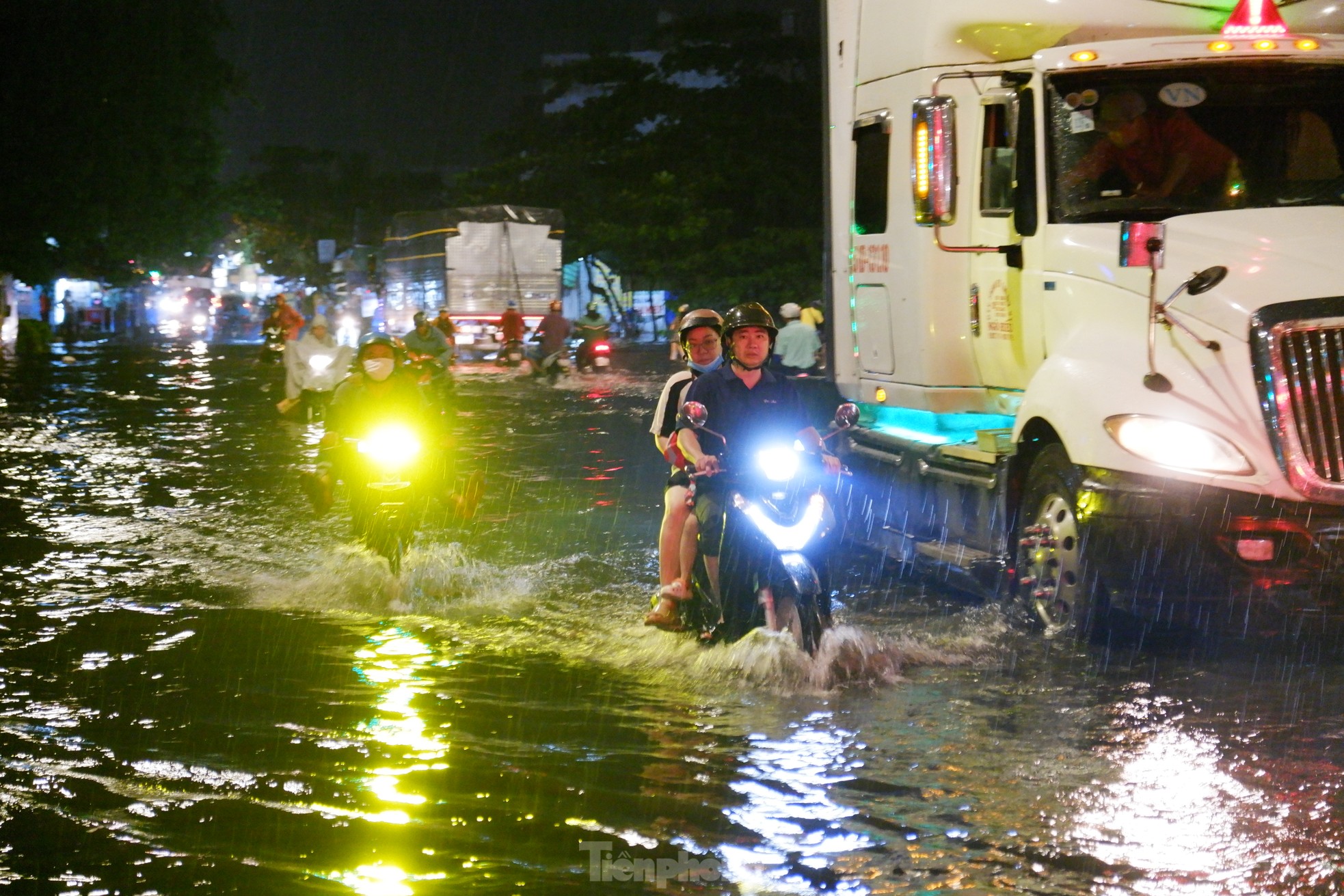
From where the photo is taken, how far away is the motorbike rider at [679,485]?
7.88 meters

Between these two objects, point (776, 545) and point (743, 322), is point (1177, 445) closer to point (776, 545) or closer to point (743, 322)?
point (776, 545)

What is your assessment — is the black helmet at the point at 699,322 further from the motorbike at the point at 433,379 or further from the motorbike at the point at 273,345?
the motorbike at the point at 273,345

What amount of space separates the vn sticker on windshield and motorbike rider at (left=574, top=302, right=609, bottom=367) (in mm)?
26070

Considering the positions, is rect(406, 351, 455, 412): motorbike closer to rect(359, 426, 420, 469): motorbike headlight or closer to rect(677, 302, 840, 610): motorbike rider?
rect(359, 426, 420, 469): motorbike headlight

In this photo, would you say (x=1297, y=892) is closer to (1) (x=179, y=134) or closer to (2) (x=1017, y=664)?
(2) (x=1017, y=664)

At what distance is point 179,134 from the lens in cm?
5338

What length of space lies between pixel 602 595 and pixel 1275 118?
4409mm

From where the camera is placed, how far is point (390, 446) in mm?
10148

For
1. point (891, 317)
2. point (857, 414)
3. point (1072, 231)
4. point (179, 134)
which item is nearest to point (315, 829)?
point (857, 414)

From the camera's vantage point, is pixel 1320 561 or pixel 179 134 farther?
pixel 179 134

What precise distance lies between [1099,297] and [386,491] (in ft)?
13.9

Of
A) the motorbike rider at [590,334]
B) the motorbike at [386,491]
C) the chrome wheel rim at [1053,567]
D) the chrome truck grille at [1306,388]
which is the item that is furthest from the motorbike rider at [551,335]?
the chrome truck grille at [1306,388]

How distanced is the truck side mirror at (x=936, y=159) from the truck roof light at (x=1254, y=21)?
1515mm

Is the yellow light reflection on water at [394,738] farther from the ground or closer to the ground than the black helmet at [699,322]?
closer to the ground
